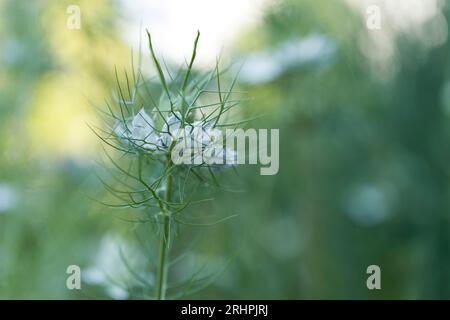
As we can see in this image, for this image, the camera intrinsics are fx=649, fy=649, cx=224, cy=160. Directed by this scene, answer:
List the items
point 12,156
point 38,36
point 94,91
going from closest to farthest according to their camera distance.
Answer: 1. point 12,156
2. point 38,36
3. point 94,91

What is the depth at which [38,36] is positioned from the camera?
4.59 feet

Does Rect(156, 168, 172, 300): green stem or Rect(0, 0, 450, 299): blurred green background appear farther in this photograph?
Rect(0, 0, 450, 299): blurred green background

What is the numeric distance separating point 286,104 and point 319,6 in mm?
338

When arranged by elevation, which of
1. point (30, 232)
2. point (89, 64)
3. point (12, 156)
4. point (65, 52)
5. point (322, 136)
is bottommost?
point (30, 232)

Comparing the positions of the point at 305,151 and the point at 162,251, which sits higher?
the point at 305,151

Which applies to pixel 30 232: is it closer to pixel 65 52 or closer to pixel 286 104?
pixel 65 52


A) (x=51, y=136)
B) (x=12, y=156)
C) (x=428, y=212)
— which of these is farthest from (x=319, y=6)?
(x=51, y=136)

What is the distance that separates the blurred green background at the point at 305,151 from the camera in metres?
1.33

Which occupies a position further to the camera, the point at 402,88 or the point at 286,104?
the point at 402,88

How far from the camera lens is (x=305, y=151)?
59.8 inches

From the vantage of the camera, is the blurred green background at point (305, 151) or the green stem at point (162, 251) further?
the blurred green background at point (305, 151)

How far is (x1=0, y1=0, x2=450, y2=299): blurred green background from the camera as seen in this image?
4.37ft

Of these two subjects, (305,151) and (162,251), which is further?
(305,151)
